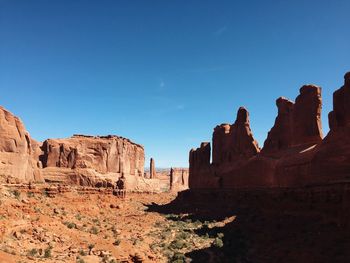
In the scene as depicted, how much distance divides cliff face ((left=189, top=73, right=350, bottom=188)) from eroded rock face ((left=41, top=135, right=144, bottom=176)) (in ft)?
51.0

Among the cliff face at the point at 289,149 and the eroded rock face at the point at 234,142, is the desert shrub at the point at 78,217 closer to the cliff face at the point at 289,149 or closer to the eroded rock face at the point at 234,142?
the cliff face at the point at 289,149

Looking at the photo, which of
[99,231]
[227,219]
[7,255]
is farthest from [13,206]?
[227,219]

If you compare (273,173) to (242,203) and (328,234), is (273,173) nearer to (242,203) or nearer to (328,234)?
(242,203)

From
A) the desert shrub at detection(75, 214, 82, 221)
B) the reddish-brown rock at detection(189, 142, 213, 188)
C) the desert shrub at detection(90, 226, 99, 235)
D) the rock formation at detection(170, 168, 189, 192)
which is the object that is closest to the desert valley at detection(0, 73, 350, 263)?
the desert shrub at detection(90, 226, 99, 235)

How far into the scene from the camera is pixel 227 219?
1460 inches

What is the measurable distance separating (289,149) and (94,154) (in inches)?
1226

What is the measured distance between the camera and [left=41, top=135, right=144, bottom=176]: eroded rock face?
4738cm

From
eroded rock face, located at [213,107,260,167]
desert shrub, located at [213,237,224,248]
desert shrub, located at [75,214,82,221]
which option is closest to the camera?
desert shrub, located at [213,237,224,248]

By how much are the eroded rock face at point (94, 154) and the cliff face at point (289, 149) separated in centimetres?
1554

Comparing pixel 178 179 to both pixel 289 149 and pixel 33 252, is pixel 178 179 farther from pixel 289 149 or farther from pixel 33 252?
pixel 33 252

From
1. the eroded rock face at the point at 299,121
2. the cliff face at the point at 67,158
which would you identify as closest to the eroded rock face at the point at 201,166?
the cliff face at the point at 67,158

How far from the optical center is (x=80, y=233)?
2719 centimetres

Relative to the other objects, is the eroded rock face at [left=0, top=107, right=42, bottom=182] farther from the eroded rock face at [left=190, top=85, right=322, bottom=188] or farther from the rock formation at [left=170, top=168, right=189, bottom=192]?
the rock formation at [left=170, top=168, right=189, bottom=192]

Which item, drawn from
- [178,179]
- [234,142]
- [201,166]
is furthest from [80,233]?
[178,179]
